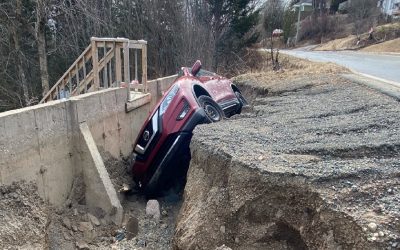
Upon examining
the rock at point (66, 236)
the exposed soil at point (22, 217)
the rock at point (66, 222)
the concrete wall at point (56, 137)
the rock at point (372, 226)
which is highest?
the rock at point (372, 226)

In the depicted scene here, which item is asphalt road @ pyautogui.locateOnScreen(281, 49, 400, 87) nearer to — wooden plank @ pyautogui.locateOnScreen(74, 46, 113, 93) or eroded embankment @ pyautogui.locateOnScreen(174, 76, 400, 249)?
eroded embankment @ pyautogui.locateOnScreen(174, 76, 400, 249)

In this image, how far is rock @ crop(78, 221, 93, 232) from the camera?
206 inches

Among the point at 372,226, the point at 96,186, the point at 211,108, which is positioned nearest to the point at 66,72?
the point at 96,186

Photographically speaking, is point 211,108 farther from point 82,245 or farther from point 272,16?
point 272,16

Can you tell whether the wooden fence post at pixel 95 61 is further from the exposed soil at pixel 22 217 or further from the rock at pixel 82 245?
the rock at pixel 82 245

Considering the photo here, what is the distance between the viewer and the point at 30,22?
1270 centimetres

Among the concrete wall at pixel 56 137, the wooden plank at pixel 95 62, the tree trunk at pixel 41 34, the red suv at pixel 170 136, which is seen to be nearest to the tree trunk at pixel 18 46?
the tree trunk at pixel 41 34

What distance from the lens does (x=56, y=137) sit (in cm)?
551

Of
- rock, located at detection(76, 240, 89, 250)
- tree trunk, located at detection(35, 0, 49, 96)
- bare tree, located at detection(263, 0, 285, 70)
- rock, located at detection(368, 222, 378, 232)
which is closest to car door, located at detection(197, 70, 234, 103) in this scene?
rock, located at detection(76, 240, 89, 250)

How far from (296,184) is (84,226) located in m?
3.37

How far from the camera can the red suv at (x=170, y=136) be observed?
19.4 ft

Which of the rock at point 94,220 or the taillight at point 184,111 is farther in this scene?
the taillight at point 184,111

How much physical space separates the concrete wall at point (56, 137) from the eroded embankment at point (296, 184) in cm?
211

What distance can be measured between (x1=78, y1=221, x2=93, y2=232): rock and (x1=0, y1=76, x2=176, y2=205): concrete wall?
0.49 metres
